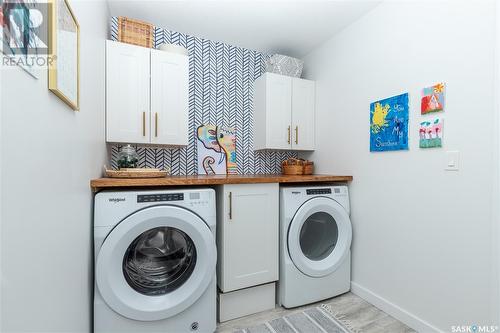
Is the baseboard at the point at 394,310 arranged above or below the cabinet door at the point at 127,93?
below

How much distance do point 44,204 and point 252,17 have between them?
202 centimetres

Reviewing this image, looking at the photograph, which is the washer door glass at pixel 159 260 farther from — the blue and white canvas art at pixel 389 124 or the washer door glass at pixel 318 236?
the blue and white canvas art at pixel 389 124

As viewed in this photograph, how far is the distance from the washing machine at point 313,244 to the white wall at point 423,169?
0.16 metres

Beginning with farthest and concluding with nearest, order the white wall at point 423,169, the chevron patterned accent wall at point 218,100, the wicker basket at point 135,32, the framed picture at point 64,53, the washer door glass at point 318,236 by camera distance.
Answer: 1. the chevron patterned accent wall at point 218,100
2. the washer door glass at point 318,236
3. the wicker basket at point 135,32
4. the white wall at point 423,169
5. the framed picture at point 64,53

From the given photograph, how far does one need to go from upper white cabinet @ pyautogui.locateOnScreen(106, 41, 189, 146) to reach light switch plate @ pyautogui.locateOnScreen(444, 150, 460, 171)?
1.85 meters

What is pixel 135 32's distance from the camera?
1992 millimetres

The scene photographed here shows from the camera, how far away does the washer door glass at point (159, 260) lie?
1.50 metres

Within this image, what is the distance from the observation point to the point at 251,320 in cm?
177

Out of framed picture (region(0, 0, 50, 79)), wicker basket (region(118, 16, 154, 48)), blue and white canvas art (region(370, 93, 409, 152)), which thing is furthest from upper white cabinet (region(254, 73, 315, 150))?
framed picture (region(0, 0, 50, 79))

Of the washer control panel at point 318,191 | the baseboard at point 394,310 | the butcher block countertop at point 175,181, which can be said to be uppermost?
the butcher block countertop at point 175,181

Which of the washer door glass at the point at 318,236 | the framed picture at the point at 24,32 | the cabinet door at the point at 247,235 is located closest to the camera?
the framed picture at the point at 24,32

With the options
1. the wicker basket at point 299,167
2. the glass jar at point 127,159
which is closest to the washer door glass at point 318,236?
the wicker basket at point 299,167

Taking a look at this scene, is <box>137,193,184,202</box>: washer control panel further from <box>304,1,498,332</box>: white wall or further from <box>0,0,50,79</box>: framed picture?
<box>304,1,498,332</box>: white wall

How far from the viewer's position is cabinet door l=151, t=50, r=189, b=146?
78.2 inches
